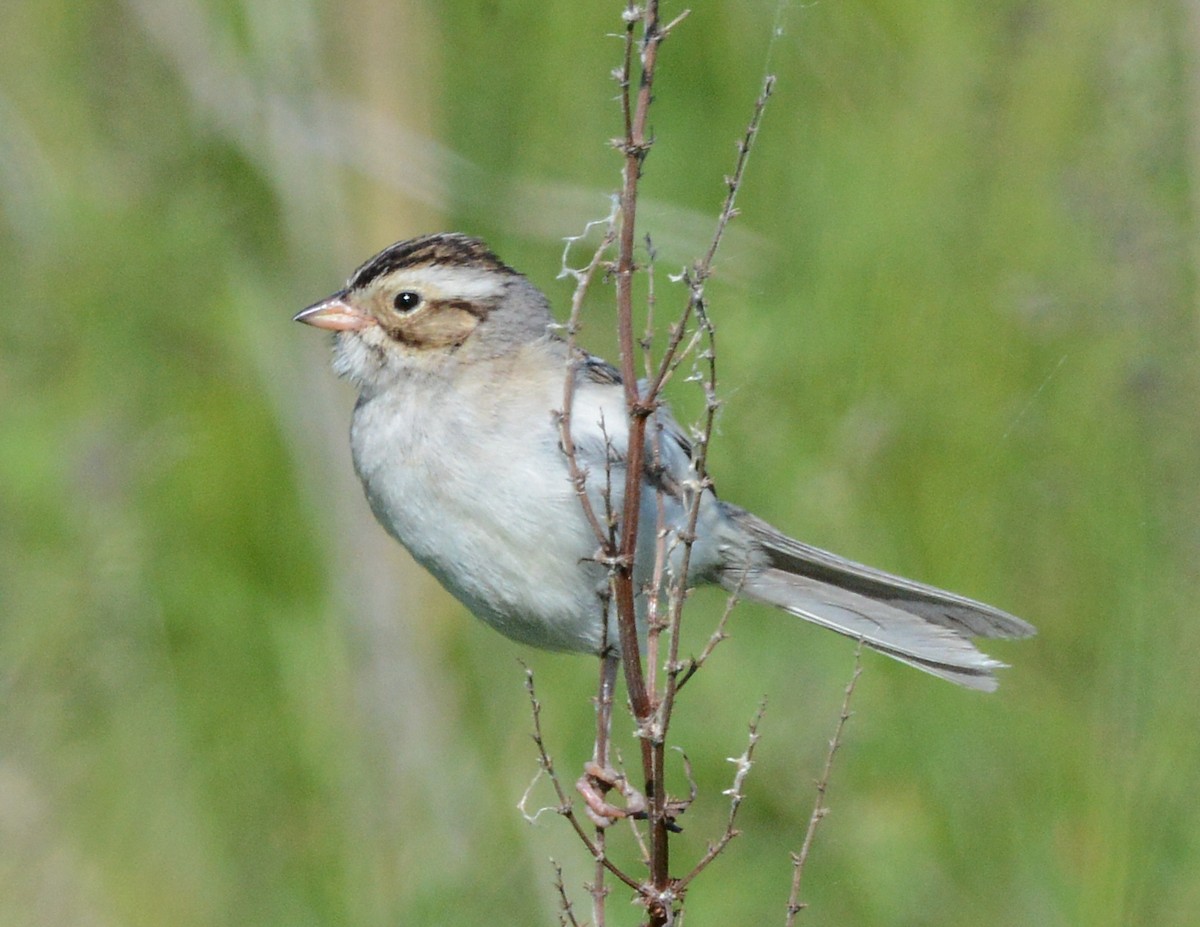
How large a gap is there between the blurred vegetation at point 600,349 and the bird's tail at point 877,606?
687 millimetres

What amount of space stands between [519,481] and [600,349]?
5.87 ft

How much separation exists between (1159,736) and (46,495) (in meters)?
3.31

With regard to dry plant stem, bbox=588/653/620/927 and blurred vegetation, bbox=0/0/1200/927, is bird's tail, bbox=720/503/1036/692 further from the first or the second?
blurred vegetation, bbox=0/0/1200/927

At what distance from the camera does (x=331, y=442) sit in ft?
16.6

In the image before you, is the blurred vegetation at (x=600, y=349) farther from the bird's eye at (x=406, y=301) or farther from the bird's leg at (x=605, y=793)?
the bird's leg at (x=605, y=793)

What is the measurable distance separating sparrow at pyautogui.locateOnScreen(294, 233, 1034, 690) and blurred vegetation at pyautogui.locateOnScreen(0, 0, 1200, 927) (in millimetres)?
735

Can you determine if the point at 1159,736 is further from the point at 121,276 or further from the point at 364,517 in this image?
the point at 121,276

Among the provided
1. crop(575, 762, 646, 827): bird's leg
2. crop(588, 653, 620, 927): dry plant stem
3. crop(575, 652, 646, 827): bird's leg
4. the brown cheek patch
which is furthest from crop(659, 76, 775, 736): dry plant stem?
the brown cheek patch

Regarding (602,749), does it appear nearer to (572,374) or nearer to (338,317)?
(572,374)

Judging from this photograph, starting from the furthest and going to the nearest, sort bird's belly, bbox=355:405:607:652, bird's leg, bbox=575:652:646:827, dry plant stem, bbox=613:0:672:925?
bird's belly, bbox=355:405:607:652
bird's leg, bbox=575:652:646:827
dry plant stem, bbox=613:0:672:925

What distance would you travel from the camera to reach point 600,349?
15.1 feet

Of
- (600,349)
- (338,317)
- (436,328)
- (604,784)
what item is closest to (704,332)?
(604,784)

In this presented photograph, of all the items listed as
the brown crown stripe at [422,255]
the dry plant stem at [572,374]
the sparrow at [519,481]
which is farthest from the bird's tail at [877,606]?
the brown crown stripe at [422,255]

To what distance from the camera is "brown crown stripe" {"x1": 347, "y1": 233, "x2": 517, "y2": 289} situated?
10.8 ft
